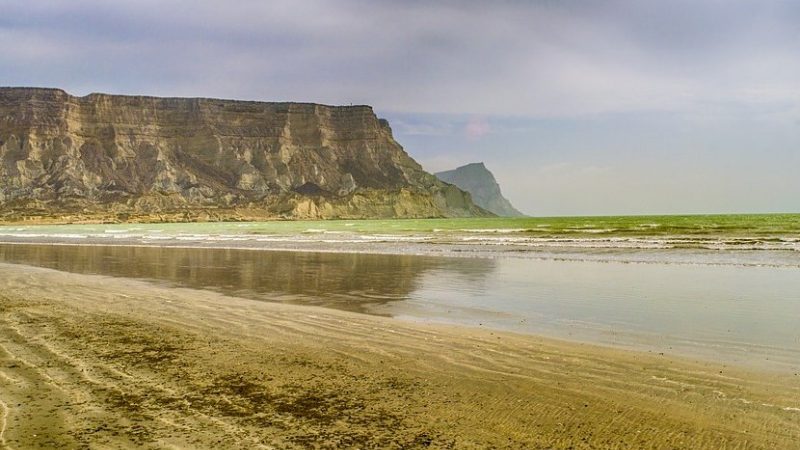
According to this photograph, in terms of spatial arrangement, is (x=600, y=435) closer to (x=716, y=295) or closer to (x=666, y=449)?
(x=666, y=449)

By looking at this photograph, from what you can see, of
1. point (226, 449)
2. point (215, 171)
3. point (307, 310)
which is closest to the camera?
point (226, 449)

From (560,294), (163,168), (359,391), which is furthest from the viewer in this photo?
(163,168)

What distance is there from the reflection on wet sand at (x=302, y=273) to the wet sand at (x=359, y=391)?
13.6 ft

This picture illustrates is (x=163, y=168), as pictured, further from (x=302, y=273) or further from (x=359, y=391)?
(x=359, y=391)

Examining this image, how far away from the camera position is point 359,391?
19.6 ft

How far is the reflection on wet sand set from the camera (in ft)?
47.3

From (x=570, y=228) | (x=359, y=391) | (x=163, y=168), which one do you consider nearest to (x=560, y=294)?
(x=359, y=391)

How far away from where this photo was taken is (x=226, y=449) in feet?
14.3

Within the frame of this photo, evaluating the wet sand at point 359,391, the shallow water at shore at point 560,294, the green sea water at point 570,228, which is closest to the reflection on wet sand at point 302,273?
the shallow water at shore at point 560,294

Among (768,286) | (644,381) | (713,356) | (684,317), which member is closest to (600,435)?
(644,381)

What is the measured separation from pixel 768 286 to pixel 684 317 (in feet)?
21.0

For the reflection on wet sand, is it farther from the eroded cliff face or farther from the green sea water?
the eroded cliff face

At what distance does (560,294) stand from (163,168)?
16861cm

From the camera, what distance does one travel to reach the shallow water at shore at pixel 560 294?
351 inches
